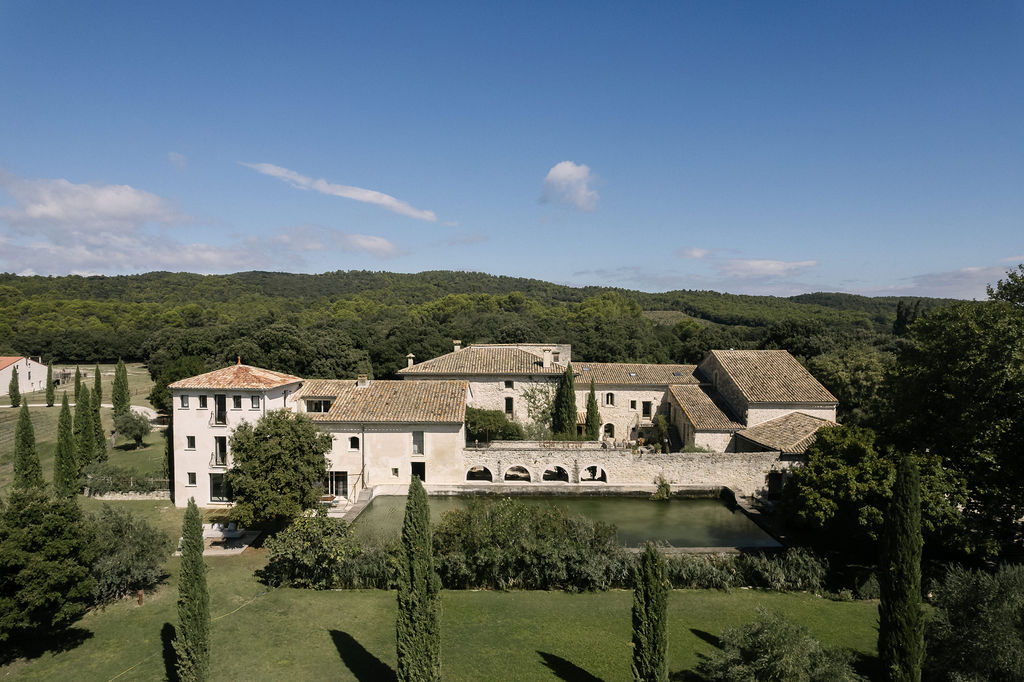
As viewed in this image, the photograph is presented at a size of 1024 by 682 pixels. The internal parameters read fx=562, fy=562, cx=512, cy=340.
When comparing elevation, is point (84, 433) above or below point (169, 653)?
above

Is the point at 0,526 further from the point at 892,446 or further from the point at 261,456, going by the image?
the point at 892,446

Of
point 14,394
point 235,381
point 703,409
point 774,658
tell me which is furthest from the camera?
point 14,394

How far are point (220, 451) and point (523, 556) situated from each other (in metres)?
15.6

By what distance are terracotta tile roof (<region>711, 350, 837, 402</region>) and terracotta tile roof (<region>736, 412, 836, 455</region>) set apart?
4.20 ft

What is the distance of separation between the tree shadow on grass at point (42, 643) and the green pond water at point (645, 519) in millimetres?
8311

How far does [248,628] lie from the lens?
1488cm

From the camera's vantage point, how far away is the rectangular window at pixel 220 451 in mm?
25031

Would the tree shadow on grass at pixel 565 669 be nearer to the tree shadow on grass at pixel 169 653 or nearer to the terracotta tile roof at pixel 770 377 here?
the tree shadow on grass at pixel 169 653

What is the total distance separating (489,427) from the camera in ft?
109

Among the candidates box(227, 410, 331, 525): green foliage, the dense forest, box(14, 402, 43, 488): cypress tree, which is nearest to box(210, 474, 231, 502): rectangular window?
box(227, 410, 331, 525): green foliage

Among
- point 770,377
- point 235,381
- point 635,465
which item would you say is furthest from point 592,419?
point 235,381

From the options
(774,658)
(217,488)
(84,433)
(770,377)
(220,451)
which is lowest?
(217,488)

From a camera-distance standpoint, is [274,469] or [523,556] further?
[274,469]

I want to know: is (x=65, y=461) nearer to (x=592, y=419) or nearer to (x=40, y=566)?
(x=40, y=566)
